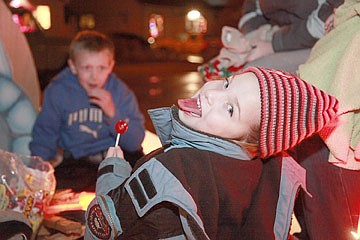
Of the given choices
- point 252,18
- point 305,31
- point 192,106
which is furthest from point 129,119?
point 192,106

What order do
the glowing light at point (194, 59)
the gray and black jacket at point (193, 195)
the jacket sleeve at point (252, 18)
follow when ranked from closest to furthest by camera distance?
1. the gray and black jacket at point (193, 195)
2. the jacket sleeve at point (252, 18)
3. the glowing light at point (194, 59)

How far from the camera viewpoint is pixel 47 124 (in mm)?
2695

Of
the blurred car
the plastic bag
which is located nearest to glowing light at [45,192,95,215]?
the plastic bag

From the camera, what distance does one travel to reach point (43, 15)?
10.4 feet

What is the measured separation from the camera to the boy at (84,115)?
2666 millimetres

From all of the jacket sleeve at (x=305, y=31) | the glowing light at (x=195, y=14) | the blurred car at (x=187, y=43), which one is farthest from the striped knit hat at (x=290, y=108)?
the glowing light at (x=195, y=14)

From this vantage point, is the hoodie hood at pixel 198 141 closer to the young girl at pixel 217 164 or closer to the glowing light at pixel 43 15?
the young girl at pixel 217 164

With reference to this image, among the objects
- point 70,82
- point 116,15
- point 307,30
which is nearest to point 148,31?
point 116,15

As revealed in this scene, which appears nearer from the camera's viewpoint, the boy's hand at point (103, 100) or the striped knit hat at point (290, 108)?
the striped knit hat at point (290, 108)

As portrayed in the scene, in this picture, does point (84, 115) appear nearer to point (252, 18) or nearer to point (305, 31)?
point (252, 18)

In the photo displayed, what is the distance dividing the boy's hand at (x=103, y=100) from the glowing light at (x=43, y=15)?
665 millimetres

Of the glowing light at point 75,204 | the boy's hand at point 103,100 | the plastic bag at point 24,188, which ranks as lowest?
the glowing light at point 75,204

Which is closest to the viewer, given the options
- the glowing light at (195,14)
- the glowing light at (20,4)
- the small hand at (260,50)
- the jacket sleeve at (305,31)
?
the jacket sleeve at (305,31)

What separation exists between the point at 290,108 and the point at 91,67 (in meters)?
1.47
